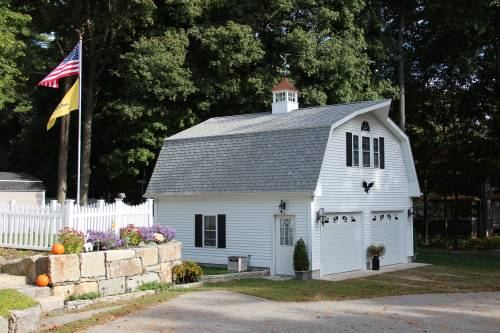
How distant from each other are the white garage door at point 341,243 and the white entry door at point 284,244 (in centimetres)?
101

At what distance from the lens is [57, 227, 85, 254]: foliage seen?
12.7 metres

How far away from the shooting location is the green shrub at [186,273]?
15.4 m

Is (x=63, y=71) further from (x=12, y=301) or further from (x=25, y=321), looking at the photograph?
(x=25, y=321)


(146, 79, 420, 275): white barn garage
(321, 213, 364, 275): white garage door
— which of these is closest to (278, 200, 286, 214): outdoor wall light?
(146, 79, 420, 275): white barn garage

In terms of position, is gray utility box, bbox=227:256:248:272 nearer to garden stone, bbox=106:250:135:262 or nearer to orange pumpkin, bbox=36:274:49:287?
garden stone, bbox=106:250:135:262

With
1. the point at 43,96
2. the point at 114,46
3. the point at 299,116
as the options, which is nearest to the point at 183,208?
the point at 299,116

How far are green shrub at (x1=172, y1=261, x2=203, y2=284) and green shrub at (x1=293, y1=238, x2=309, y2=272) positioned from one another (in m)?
3.61

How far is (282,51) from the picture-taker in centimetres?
2820

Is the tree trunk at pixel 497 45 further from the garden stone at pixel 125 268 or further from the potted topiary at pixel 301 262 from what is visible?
the garden stone at pixel 125 268

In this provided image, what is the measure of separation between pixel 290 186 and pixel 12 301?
10156 millimetres

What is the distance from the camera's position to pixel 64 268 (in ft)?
40.2

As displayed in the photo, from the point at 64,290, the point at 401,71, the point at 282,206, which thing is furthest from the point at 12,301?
the point at 401,71

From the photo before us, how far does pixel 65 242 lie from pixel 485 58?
2904cm

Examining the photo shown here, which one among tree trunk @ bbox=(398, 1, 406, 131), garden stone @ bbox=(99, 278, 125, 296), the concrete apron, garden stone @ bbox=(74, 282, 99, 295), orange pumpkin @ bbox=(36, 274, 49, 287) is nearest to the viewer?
orange pumpkin @ bbox=(36, 274, 49, 287)
